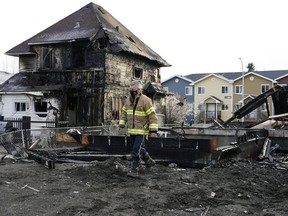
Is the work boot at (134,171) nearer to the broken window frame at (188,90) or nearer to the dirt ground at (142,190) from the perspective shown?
the dirt ground at (142,190)

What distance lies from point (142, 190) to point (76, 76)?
59.0 ft

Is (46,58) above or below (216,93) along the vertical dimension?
above

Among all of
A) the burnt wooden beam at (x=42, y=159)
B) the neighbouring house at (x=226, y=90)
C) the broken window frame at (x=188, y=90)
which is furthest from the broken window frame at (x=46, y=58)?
the broken window frame at (x=188, y=90)

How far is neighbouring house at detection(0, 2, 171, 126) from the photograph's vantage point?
2288 cm

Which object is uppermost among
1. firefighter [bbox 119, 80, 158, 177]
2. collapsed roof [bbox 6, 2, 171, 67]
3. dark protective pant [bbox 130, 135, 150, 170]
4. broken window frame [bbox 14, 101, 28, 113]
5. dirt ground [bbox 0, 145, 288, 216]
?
collapsed roof [bbox 6, 2, 171, 67]

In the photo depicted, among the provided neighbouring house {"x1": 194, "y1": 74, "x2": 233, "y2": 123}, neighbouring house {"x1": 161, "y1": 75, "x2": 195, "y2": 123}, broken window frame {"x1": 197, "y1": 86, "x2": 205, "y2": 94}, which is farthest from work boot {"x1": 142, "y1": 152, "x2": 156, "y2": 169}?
neighbouring house {"x1": 161, "y1": 75, "x2": 195, "y2": 123}

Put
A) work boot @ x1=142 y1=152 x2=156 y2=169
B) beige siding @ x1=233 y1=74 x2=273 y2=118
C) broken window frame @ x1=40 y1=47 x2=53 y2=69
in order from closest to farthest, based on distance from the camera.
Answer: work boot @ x1=142 y1=152 x2=156 y2=169 < broken window frame @ x1=40 y1=47 x2=53 y2=69 < beige siding @ x1=233 y1=74 x2=273 y2=118

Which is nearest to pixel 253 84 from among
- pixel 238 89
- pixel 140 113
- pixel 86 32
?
pixel 238 89

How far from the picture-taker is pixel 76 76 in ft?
77.3

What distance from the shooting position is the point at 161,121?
30516 millimetres

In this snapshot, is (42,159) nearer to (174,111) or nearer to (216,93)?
(174,111)

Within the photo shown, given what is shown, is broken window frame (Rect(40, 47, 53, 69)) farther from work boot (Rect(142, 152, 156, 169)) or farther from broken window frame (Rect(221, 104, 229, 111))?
broken window frame (Rect(221, 104, 229, 111))

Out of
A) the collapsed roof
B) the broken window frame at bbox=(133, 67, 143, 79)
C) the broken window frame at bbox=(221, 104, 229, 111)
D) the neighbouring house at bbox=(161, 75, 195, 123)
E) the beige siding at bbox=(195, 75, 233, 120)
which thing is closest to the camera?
the collapsed roof

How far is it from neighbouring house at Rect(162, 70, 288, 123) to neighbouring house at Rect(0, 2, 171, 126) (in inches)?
1264
